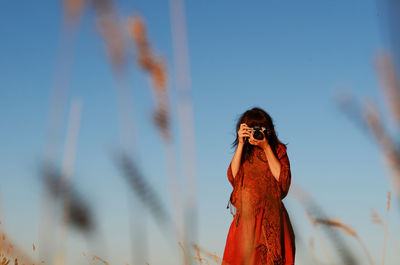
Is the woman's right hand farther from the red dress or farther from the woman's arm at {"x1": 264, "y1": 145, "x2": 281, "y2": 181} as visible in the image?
the red dress

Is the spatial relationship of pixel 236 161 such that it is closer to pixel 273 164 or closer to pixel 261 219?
pixel 273 164

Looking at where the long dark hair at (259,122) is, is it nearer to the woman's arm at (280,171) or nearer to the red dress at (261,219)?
the red dress at (261,219)

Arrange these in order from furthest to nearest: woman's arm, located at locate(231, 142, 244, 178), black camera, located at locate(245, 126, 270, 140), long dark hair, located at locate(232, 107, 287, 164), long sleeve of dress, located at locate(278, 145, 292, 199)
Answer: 1. long dark hair, located at locate(232, 107, 287, 164)
2. woman's arm, located at locate(231, 142, 244, 178)
3. black camera, located at locate(245, 126, 270, 140)
4. long sleeve of dress, located at locate(278, 145, 292, 199)

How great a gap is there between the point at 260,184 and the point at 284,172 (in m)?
0.20

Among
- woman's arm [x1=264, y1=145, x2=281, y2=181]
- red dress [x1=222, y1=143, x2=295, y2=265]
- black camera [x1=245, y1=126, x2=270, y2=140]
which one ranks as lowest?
red dress [x1=222, y1=143, x2=295, y2=265]

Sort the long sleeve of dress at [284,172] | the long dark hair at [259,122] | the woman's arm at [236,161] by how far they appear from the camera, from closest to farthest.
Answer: the long sleeve of dress at [284,172], the woman's arm at [236,161], the long dark hair at [259,122]

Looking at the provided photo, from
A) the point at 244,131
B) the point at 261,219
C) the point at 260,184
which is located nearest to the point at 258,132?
the point at 244,131

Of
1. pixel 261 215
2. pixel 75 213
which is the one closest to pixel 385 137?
pixel 75 213

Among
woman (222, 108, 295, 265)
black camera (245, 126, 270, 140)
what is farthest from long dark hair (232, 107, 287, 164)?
black camera (245, 126, 270, 140)

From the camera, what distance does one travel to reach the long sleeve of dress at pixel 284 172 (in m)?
3.17

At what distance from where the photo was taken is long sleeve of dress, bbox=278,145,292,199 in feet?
10.4

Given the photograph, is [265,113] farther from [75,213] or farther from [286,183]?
[75,213]

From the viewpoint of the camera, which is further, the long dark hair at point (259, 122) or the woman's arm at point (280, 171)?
the long dark hair at point (259, 122)

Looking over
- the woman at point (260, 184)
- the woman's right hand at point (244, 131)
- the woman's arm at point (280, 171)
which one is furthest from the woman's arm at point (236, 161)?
the woman's arm at point (280, 171)
